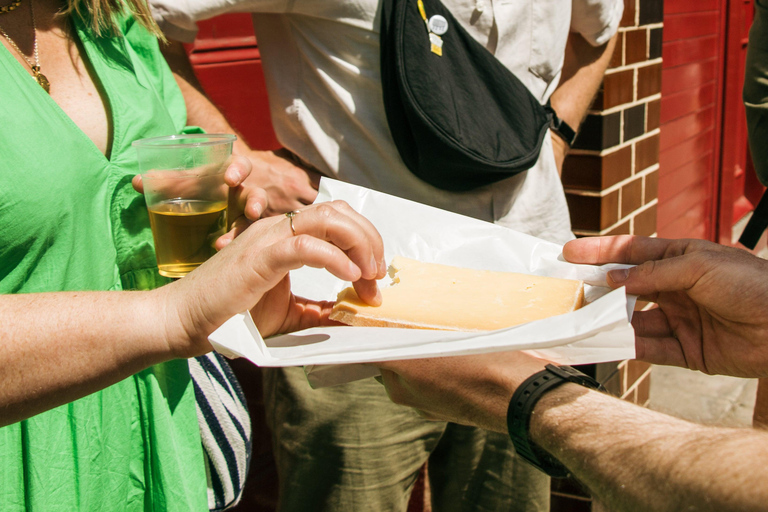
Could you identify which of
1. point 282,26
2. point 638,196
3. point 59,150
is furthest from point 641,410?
point 638,196

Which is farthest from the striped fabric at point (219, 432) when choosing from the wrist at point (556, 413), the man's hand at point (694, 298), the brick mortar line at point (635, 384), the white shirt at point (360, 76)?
the brick mortar line at point (635, 384)

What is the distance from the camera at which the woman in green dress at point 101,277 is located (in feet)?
3.40

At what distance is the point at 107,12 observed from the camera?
145cm

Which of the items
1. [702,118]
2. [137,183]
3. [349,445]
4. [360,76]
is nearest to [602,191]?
[360,76]

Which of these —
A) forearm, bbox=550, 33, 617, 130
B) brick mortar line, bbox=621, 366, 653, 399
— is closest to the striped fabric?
forearm, bbox=550, 33, 617, 130

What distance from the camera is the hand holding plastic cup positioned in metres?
1.28

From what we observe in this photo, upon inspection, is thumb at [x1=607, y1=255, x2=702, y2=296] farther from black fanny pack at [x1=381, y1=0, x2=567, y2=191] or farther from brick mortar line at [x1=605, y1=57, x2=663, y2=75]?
brick mortar line at [x1=605, y1=57, x2=663, y2=75]

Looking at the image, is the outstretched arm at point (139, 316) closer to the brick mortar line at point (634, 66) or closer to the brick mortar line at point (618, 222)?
the brick mortar line at point (618, 222)

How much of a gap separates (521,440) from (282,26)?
1.31 m

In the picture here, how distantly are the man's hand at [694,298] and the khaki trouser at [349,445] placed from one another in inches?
27.3

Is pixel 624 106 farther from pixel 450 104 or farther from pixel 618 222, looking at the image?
pixel 450 104

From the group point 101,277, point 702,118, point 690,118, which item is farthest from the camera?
point 702,118

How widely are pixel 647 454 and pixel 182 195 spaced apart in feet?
3.16

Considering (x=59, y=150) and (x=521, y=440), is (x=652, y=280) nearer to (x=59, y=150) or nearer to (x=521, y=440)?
(x=521, y=440)
